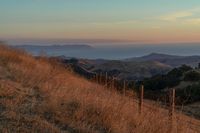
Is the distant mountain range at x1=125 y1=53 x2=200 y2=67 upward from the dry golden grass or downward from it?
downward

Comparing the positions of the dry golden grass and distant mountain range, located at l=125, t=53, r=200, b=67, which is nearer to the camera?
the dry golden grass

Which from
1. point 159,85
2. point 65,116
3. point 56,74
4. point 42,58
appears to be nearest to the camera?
point 65,116

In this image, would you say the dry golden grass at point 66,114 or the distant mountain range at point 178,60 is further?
the distant mountain range at point 178,60

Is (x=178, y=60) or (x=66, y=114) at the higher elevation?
(x=66, y=114)

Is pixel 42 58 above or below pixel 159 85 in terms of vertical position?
above

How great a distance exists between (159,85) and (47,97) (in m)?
34.9

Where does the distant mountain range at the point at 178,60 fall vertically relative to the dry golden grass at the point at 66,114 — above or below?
below

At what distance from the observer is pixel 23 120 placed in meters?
8.59

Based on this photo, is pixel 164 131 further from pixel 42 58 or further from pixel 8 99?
pixel 42 58

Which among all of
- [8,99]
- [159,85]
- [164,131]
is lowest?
[159,85]

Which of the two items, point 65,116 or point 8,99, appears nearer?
point 65,116

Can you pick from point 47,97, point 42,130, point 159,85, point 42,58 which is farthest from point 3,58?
point 159,85

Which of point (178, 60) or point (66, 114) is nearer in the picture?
point (66, 114)

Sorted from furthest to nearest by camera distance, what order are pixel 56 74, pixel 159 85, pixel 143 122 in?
pixel 159 85
pixel 56 74
pixel 143 122
